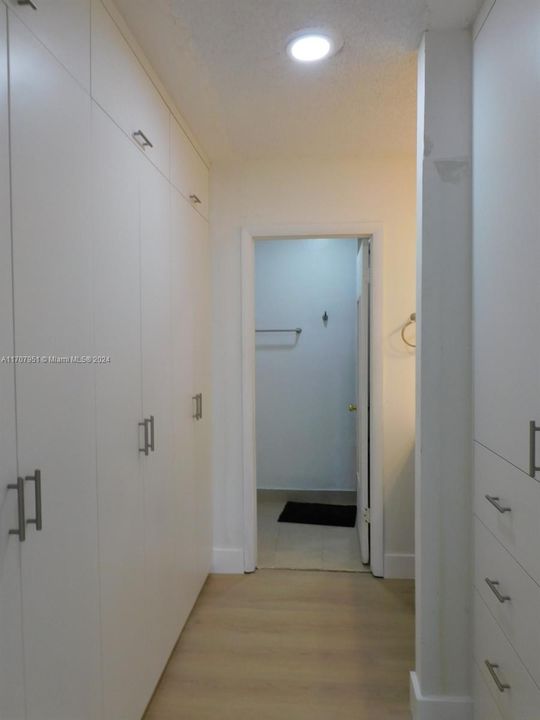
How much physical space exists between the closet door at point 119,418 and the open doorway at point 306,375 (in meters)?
2.42

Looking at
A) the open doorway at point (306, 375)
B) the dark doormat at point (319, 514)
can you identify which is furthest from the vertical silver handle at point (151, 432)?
the open doorway at point (306, 375)

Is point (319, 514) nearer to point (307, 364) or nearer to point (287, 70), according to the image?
point (307, 364)

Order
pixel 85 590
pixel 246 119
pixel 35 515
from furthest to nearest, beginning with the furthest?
pixel 246 119 → pixel 85 590 → pixel 35 515

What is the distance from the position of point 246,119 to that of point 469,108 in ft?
3.55

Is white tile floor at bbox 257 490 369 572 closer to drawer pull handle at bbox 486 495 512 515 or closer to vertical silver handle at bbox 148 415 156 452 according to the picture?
vertical silver handle at bbox 148 415 156 452

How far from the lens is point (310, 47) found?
169 cm

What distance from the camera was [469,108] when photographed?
1.62 m

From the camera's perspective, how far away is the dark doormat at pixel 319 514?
12.1ft

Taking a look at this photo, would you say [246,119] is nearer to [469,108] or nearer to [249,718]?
[469,108]

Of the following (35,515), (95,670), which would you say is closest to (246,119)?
(35,515)

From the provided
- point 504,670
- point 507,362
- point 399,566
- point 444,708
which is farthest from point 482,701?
point 399,566

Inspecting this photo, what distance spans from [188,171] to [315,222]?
81 centimetres

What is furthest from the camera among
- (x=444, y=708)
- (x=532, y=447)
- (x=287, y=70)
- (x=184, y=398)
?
(x=184, y=398)

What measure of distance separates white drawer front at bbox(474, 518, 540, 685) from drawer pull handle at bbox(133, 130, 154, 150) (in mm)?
1786
